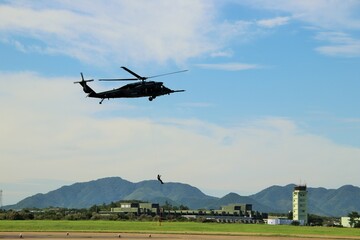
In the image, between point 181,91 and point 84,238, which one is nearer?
point 181,91

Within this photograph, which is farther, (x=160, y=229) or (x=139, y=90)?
(x=160, y=229)

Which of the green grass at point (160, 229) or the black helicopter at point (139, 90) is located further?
the green grass at point (160, 229)

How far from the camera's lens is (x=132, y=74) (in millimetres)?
77625

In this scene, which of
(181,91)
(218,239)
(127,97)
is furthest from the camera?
(218,239)

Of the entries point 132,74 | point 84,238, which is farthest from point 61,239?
point 132,74

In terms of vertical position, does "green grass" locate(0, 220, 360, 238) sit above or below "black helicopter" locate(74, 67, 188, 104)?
below

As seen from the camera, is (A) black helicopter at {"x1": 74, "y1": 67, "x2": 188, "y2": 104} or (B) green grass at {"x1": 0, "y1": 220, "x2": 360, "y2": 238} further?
(B) green grass at {"x1": 0, "y1": 220, "x2": 360, "y2": 238}

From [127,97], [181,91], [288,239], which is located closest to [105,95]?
[127,97]

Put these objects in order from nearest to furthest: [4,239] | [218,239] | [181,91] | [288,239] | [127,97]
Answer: [181,91] → [127,97] → [4,239] → [218,239] → [288,239]

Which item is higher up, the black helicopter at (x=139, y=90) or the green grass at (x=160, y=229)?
the black helicopter at (x=139, y=90)

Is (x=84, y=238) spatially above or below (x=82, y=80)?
below

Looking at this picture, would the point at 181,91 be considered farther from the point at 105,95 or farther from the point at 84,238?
the point at 84,238

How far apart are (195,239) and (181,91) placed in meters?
33.6

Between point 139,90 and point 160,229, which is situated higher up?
point 139,90
